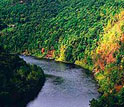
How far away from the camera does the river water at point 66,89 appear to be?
4350 inches

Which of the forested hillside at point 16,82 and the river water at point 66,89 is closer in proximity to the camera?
the forested hillside at point 16,82

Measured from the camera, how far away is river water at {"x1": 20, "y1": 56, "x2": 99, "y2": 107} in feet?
363

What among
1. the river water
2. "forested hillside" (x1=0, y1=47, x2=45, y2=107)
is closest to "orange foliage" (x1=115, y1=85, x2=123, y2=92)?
the river water

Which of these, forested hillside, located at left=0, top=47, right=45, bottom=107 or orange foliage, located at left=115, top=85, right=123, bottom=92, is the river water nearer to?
forested hillside, located at left=0, top=47, right=45, bottom=107

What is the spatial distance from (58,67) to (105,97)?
7086 centimetres

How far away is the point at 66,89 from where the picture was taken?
12531cm

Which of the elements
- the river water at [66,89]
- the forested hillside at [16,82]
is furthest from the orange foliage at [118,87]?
the forested hillside at [16,82]

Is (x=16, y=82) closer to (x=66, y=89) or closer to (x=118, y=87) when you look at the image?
(x=66, y=89)

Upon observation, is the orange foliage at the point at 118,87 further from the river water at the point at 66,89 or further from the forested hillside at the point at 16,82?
the forested hillside at the point at 16,82

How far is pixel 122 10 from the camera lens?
183125 millimetres

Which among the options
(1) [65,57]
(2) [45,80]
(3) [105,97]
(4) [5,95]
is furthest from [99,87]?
(1) [65,57]

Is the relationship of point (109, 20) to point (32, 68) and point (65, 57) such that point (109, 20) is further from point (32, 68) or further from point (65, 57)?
point (32, 68)

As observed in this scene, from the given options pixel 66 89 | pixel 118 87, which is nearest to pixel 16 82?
pixel 66 89

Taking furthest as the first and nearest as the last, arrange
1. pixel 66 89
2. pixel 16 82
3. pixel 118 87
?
1. pixel 66 89
2. pixel 118 87
3. pixel 16 82
